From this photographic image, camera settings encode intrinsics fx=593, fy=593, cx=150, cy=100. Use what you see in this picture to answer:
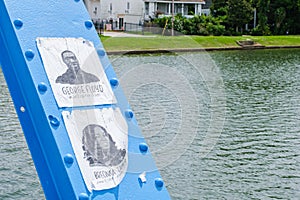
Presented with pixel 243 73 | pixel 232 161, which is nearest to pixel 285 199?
pixel 232 161

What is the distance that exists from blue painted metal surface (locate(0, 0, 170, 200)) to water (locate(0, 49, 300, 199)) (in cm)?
20

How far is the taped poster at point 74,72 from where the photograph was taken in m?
2.58

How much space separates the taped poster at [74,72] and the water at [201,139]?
0.53ft

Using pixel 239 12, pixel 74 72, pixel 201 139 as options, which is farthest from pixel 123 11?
pixel 74 72

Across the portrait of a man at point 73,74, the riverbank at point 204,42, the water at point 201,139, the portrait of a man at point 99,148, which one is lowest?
the riverbank at point 204,42

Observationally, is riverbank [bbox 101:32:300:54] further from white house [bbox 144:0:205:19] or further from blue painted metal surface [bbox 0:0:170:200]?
blue painted metal surface [bbox 0:0:170:200]

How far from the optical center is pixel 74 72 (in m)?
2.67

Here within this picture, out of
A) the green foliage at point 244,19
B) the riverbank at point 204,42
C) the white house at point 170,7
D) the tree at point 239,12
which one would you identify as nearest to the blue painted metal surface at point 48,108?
the riverbank at point 204,42

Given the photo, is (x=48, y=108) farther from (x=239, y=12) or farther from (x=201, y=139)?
(x=239, y=12)

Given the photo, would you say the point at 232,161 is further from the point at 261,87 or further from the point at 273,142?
the point at 261,87

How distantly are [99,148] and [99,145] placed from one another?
0.04 ft

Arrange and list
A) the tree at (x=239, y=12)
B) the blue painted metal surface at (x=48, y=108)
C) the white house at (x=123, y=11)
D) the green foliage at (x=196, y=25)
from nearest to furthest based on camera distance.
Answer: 1. the blue painted metal surface at (x=48, y=108)
2. the green foliage at (x=196, y=25)
3. the tree at (x=239, y=12)
4. the white house at (x=123, y=11)

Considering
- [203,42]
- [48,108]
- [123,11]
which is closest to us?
[48,108]

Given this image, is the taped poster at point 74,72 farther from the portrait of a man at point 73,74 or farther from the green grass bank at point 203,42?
the green grass bank at point 203,42
